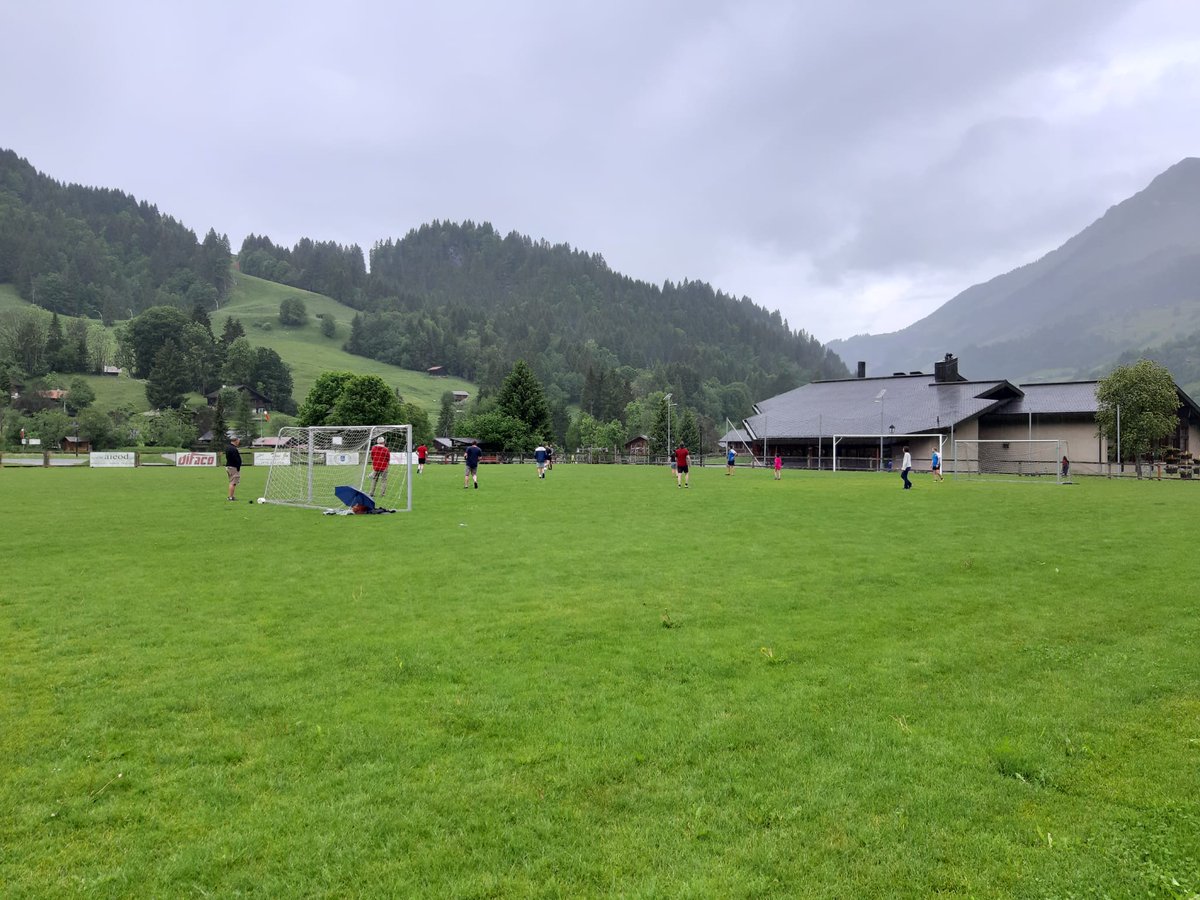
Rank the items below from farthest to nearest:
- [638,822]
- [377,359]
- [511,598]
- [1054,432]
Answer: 1. [377,359]
2. [1054,432]
3. [511,598]
4. [638,822]

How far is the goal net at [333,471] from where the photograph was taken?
23013 millimetres

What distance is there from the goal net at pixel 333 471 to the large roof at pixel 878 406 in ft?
139

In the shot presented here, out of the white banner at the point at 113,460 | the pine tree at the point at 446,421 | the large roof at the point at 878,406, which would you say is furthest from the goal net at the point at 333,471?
the pine tree at the point at 446,421

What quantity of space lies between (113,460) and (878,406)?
2780 inches

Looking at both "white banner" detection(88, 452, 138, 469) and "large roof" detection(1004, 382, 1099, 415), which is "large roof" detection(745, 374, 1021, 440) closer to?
"large roof" detection(1004, 382, 1099, 415)

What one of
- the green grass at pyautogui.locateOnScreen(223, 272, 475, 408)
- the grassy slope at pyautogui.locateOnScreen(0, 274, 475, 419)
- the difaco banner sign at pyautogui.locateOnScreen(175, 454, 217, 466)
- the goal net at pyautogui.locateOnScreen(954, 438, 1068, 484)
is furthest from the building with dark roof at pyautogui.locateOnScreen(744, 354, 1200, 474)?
the green grass at pyautogui.locateOnScreen(223, 272, 475, 408)

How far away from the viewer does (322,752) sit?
4.57 m

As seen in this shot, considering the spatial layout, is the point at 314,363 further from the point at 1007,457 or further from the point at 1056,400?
the point at 1056,400

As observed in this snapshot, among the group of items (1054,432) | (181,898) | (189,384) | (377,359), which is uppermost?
(377,359)

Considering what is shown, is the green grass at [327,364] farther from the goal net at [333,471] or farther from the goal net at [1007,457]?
the goal net at [333,471]

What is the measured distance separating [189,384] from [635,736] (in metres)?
155

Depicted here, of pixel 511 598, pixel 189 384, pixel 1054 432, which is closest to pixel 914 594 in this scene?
pixel 511 598

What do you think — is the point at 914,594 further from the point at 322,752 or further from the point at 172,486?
the point at 172,486

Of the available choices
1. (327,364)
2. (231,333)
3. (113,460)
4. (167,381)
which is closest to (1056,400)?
(113,460)
